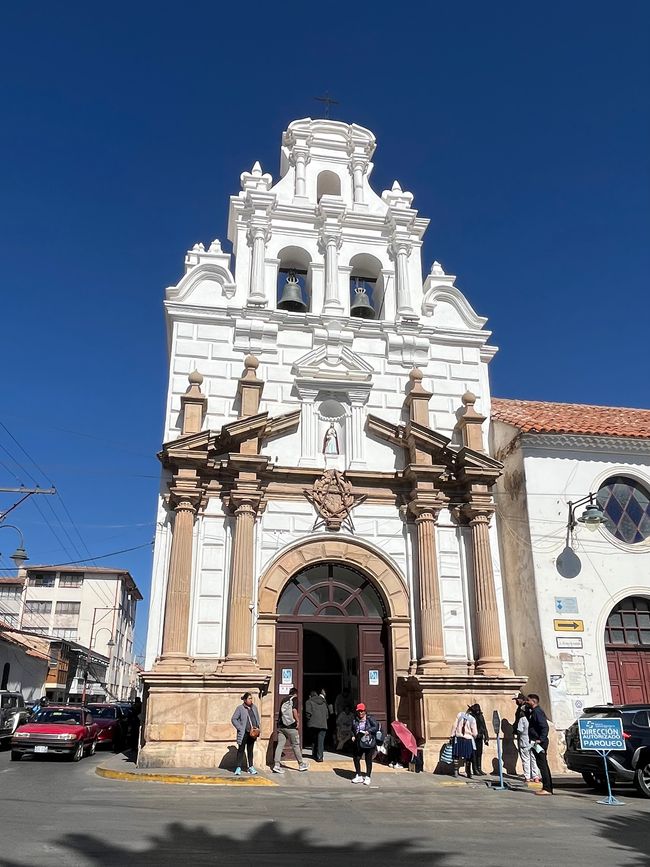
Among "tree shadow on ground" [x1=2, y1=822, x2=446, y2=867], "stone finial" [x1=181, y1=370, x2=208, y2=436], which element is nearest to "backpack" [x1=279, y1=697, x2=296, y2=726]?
"tree shadow on ground" [x1=2, y1=822, x2=446, y2=867]

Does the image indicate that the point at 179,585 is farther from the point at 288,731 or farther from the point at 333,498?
the point at 333,498

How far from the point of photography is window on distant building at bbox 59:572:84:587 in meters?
60.8

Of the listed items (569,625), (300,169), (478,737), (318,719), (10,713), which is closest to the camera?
(478,737)

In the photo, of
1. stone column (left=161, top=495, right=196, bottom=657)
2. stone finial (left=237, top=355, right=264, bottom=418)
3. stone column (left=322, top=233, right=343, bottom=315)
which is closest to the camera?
stone column (left=161, top=495, right=196, bottom=657)

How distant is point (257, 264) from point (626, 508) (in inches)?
486

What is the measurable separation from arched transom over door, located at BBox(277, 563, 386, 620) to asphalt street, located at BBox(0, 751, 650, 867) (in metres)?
4.41

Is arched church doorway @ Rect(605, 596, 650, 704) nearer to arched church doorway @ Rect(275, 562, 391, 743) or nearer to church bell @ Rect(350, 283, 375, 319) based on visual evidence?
arched church doorway @ Rect(275, 562, 391, 743)

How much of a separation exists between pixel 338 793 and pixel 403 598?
19.4 feet

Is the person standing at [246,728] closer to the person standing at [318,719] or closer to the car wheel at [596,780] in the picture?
the person standing at [318,719]

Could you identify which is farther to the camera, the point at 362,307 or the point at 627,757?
the point at 362,307

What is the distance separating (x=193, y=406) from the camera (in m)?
18.4

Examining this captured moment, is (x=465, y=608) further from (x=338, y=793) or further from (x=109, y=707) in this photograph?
(x=109, y=707)

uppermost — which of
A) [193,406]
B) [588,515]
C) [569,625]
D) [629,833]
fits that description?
[193,406]

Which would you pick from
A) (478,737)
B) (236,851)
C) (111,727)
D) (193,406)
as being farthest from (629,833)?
(111,727)
